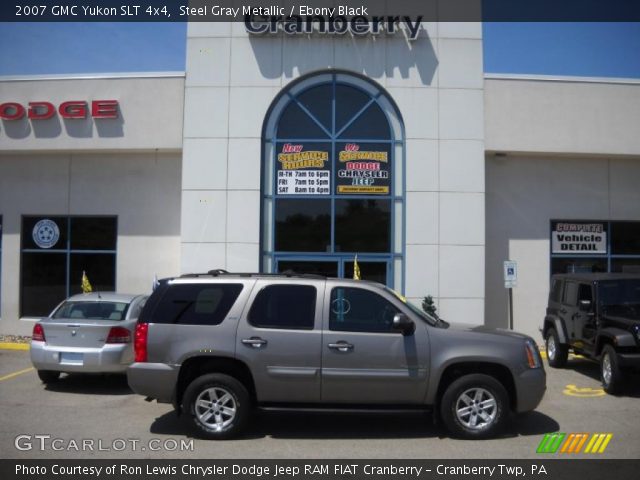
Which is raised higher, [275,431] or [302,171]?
[302,171]

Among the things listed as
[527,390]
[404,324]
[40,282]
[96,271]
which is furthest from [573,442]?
[40,282]

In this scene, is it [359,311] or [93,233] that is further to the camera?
[93,233]

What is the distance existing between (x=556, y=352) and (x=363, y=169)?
6.06 m

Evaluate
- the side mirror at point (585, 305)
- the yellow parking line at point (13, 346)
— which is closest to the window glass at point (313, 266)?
the side mirror at point (585, 305)

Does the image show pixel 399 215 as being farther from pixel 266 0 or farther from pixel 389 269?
pixel 266 0

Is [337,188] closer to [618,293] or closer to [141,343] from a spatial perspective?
[618,293]

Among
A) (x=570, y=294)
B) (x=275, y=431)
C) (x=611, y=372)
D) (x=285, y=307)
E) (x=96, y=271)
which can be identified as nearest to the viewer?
(x=285, y=307)

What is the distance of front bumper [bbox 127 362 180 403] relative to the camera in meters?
7.05

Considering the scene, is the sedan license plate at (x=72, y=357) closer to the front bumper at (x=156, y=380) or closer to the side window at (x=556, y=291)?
the front bumper at (x=156, y=380)

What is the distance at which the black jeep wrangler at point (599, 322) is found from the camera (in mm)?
9297

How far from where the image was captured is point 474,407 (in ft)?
23.1

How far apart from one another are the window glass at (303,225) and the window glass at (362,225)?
295 mm

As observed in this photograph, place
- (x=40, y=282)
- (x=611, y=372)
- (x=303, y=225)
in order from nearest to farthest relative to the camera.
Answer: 1. (x=611, y=372)
2. (x=303, y=225)
3. (x=40, y=282)

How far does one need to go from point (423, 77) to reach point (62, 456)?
1175 cm
